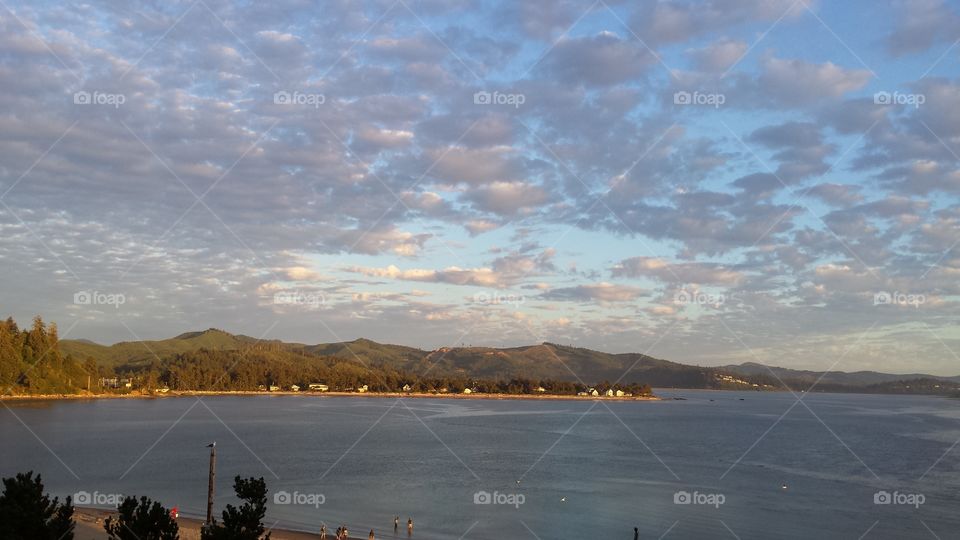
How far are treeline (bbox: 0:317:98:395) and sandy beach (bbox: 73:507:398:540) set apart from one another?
12677 cm

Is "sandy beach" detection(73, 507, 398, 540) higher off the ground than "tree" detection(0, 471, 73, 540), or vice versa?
"tree" detection(0, 471, 73, 540)

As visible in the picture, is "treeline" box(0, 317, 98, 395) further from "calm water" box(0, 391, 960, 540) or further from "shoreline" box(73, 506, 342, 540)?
"shoreline" box(73, 506, 342, 540)

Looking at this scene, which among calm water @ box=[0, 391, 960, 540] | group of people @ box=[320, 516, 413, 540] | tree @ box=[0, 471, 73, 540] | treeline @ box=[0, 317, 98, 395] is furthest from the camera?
treeline @ box=[0, 317, 98, 395]

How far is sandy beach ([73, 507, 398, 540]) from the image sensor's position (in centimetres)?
3291

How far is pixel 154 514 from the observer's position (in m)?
19.2

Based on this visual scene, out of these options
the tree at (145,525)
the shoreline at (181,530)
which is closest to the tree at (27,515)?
the tree at (145,525)

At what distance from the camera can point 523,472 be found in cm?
6153

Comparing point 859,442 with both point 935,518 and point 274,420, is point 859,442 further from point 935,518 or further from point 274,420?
point 274,420

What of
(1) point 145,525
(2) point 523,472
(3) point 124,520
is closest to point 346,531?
(3) point 124,520

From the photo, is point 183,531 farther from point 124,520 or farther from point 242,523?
point 242,523

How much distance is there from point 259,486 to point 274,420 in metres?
102

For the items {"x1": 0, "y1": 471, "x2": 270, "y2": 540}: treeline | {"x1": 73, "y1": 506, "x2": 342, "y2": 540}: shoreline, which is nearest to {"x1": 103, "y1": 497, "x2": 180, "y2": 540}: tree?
{"x1": 0, "y1": 471, "x2": 270, "y2": 540}: treeline

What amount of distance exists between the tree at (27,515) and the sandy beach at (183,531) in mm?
13448

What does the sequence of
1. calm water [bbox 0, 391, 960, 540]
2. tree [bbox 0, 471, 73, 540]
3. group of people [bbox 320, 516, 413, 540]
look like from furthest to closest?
calm water [bbox 0, 391, 960, 540]
group of people [bbox 320, 516, 413, 540]
tree [bbox 0, 471, 73, 540]
